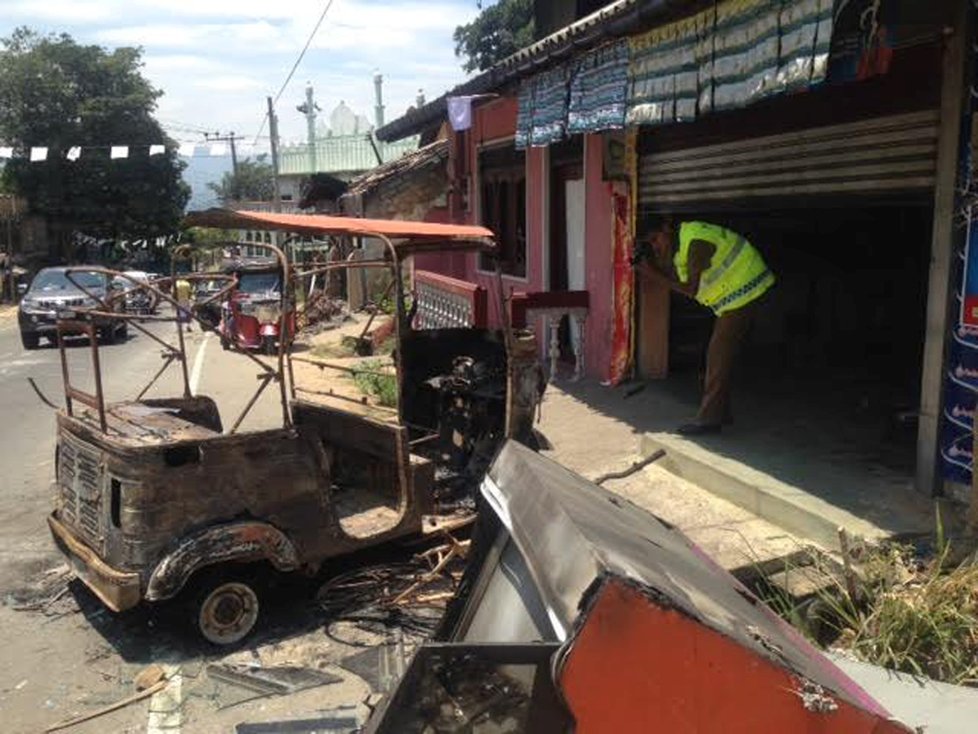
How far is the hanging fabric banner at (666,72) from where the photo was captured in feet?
21.1

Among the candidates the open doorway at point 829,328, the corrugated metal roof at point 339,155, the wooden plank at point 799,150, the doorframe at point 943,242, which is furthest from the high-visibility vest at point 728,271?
the corrugated metal roof at point 339,155

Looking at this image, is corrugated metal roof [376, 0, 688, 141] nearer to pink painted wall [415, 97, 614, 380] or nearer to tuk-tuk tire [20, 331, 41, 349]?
pink painted wall [415, 97, 614, 380]

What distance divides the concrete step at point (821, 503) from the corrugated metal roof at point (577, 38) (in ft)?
10.6

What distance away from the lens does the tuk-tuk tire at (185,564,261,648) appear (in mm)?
4574

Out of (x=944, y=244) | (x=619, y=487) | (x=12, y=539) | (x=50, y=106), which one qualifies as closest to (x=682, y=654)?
(x=944, y=244)

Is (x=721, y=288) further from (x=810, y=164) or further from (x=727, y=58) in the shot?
(x=727, y=58)

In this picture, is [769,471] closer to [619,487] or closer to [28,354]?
[619,487]

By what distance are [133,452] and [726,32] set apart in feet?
14.8

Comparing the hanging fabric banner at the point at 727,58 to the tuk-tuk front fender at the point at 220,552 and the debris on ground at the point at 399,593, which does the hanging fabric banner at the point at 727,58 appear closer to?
the debris on ground at the point at 399,593

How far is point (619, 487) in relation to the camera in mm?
6355

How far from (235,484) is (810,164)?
13.7 ft

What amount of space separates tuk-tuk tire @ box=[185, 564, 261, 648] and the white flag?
8.96 meters

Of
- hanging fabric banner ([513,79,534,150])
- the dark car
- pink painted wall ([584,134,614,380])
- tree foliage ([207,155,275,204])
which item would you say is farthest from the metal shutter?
tree foliage ([207,155,275,204])

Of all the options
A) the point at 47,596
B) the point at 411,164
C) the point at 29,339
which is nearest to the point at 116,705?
the point at 47,596
